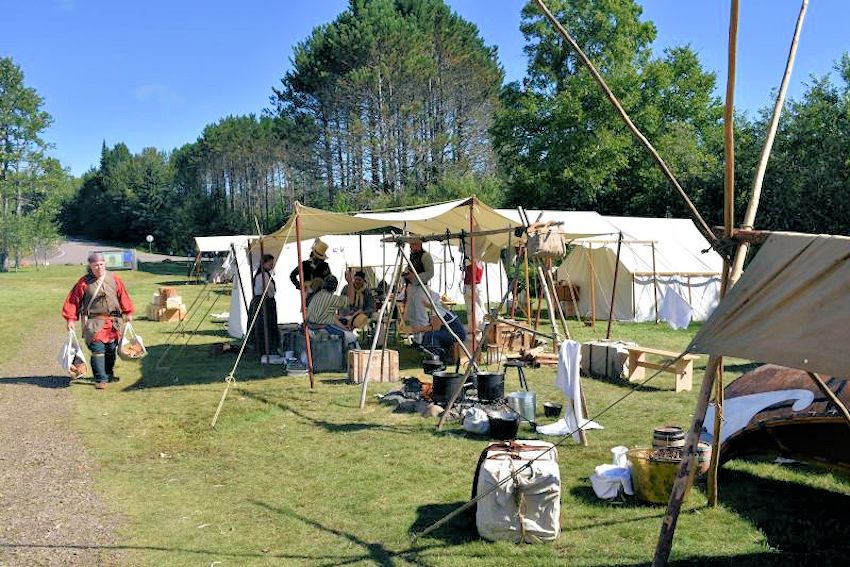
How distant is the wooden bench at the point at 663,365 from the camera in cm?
926

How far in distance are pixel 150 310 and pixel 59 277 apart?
18677 millimetres

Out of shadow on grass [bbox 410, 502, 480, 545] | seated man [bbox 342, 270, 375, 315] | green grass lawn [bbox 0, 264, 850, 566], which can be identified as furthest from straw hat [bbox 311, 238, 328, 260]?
shadow on grass [bbox 410, 502, 480, 545]

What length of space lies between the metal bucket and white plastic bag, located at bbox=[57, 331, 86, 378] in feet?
19.7

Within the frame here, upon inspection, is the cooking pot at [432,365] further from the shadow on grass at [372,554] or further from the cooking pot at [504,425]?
the shadow on grass at [372,554]

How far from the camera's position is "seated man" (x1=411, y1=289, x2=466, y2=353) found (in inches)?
432

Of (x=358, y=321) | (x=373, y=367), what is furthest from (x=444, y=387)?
(x=358, y=321)

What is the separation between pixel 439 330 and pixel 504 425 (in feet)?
15.3

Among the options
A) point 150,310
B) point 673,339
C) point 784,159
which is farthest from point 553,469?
point 784,159

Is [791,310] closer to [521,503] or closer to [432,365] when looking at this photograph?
[521,503]

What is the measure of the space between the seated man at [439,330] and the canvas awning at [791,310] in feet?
23.7

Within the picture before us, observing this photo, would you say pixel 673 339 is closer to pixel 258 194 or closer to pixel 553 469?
pixel 553 469

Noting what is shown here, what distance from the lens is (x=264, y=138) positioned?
53.4 meters

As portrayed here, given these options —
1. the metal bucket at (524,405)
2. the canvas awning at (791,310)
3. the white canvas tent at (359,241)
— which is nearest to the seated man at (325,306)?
the white canvas tent at (359,241)

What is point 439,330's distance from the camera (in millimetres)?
11539
